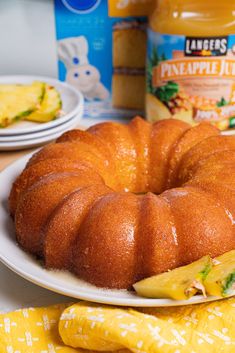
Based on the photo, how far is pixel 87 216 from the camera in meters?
0.91

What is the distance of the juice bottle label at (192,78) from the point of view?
137cm

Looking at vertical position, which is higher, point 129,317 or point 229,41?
point 229,41

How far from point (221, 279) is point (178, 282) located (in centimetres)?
6

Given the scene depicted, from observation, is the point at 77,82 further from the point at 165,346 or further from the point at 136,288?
the point at 165,346

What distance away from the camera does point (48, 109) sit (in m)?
1.50

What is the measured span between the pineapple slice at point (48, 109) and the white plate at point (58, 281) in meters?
0.51

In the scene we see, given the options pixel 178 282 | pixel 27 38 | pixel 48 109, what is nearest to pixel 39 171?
pixel 178 282

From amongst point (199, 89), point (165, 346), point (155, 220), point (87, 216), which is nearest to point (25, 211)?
point (87, 216)

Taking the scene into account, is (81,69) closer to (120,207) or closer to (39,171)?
(39,171)

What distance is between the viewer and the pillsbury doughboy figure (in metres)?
1.61

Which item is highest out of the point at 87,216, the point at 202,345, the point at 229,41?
the point at 229,41

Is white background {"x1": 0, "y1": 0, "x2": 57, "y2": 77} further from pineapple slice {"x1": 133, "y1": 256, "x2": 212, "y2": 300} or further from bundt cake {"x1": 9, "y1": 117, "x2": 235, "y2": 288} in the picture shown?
pineapple slice {"x1": 133, "y1": 256, "x2": 212, "y2": 300}

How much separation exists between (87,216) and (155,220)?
12 centimetres

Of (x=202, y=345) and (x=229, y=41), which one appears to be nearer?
(x=202, y=345)
